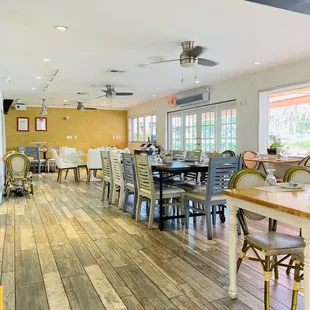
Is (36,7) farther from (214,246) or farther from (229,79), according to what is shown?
(229,79)

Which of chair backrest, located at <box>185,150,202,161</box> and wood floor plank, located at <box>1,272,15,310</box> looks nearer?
wood floor plank, located at <box>1,272,15,310</box>

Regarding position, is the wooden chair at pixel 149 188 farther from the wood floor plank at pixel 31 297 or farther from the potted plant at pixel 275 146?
the potted plant at pixel 275 146

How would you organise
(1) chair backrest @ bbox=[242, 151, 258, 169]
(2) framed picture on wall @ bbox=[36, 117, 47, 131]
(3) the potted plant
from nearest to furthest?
(3) the potted plant < (1) chair backrest @ bbox=[242, 151, 258, 169] < (2) framed picture on wall @ bbox=[36, 117, 47, 131]

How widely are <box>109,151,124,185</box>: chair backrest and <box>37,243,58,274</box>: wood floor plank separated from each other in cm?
182

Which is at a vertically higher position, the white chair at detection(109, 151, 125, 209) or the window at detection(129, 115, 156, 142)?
the window at detection(129, 115, 156, 142)

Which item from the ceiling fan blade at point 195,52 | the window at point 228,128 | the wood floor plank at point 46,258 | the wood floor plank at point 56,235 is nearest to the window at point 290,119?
the window at point 228,128

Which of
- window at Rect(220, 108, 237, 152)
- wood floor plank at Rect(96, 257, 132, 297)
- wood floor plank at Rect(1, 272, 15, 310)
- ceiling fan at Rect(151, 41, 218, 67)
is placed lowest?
wood floor plank at Rect(1, 272, 15, 310)

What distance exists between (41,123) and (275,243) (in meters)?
11.6

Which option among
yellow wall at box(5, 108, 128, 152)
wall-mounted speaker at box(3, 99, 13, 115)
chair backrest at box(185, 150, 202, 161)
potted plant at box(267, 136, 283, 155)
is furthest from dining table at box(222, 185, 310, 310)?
yellow wall at box(5, 108, 128, 152)

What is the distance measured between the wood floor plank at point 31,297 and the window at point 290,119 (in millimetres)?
5094

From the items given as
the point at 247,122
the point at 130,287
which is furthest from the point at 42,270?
the point at 247,122

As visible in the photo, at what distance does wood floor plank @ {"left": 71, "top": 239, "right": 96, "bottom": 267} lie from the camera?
2.86 metres

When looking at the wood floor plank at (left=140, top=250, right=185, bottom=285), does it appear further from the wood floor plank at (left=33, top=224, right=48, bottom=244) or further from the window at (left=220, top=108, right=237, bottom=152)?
the window at (left=220, top=108, right=237, bottom=152)

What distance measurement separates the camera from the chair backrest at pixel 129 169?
4.38 meters
